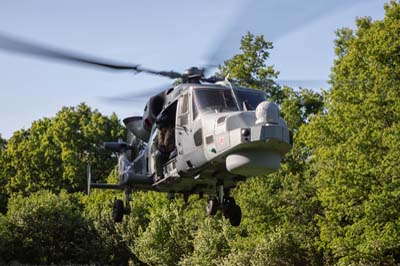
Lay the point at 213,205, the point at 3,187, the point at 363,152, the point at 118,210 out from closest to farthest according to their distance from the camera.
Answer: the point at 213,205
the point at 118,210
the point at 363,152
the point at 3,187

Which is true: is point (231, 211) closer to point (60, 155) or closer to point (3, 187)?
point (60, 155)

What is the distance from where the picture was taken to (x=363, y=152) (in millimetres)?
24625

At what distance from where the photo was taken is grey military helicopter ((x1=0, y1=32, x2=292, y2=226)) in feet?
38.3

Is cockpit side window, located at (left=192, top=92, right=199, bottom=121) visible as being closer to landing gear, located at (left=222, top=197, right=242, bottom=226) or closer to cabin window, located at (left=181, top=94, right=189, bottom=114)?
cabin window, located at (left=181, top=94, right=189, bottom=114)

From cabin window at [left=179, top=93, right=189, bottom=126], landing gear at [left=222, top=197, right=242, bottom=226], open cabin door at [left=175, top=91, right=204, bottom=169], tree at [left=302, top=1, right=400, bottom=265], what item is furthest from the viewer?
tree at [left=302, top=1, right=400, bottom=265]

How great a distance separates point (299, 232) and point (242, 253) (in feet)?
10.5

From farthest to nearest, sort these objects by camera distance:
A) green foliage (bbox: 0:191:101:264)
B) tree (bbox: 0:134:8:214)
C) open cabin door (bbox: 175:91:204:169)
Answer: tree (bbox: 0:134:8:214)
green foliage (bbox: 0:191:101:264)
open cabin door (bbox: 175:91:204:169)

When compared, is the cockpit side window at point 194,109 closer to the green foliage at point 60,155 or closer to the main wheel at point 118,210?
the main wheel at point 118,210

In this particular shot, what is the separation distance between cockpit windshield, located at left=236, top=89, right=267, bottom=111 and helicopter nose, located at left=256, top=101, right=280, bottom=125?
116 cm

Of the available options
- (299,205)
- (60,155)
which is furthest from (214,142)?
(60,155)

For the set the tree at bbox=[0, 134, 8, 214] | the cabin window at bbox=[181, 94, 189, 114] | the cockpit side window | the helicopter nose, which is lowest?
the helicopter nose

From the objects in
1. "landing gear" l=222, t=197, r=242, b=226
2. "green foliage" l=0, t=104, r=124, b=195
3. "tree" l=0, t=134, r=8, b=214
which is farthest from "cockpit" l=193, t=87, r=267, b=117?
"tree" l=0, t=134, r=8, b=214

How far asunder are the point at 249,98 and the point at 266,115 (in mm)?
1626

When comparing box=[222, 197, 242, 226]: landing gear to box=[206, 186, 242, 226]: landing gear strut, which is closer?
box=[206, 186, 242, 226]: landing gear strut
